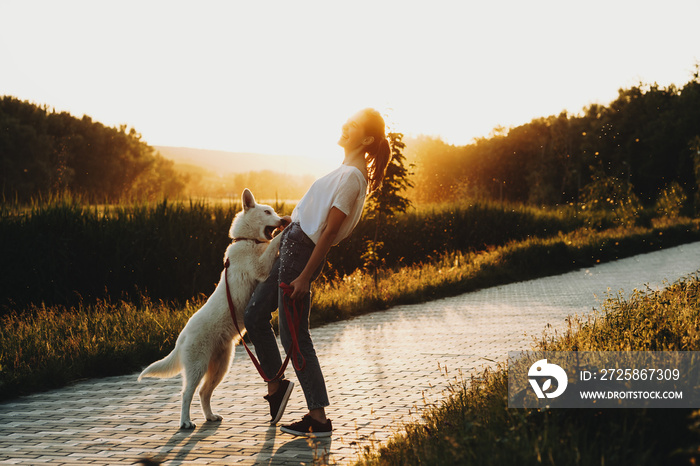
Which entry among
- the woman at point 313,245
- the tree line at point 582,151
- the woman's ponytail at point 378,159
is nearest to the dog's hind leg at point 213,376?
the woman at point 313,245

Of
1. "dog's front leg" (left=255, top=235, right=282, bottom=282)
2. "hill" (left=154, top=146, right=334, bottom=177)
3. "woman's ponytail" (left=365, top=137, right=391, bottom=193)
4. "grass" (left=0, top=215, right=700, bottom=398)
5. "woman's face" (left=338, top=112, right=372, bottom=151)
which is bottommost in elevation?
"grass" (left=0, top=215, right=700, bottom=398)

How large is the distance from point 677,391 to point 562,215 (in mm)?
28653

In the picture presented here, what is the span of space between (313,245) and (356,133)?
92 cm

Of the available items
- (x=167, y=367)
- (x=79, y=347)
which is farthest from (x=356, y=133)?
(x=79, y=347)

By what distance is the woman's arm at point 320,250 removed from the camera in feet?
15.7

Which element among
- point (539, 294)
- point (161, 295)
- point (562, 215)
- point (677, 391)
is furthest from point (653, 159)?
point (677, 391)

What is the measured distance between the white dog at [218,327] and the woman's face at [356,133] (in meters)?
1.07

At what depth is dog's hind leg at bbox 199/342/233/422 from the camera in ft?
18.2

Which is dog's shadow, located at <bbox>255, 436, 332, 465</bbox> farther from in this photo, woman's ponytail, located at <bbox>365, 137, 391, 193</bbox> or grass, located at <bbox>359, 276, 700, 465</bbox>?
woman's ponytail, located at <bbox>365, 137, 391, 193</bbox>

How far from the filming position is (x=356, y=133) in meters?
5.05

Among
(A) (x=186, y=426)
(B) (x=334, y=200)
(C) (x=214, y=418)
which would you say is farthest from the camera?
(C) (x=214, y=418)

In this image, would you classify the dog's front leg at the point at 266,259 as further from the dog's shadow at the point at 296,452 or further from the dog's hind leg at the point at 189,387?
the dog's shadow at the point at 296,452

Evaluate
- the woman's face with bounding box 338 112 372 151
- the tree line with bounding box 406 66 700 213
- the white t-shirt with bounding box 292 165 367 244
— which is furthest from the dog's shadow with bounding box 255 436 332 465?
the tree line with bounding box 406 66 700 213

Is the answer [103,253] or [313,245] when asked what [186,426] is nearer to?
[313,245]
